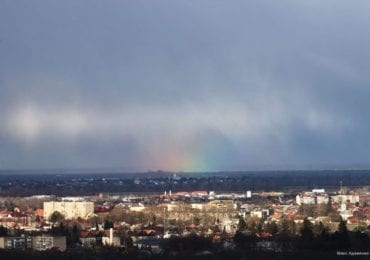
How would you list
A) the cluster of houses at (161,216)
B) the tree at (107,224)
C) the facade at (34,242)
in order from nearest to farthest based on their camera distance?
the facade at (34,242) < the cluster of houses at (161,216) < the tree at (107,224)

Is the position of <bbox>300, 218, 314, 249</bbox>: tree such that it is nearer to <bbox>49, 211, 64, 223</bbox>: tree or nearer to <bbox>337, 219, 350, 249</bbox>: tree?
<bbox>337, 219, 350, 249</bbox>: tree

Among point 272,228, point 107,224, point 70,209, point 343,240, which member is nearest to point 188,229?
point 107,224

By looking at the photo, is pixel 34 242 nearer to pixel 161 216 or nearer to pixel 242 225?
pixel 242 225

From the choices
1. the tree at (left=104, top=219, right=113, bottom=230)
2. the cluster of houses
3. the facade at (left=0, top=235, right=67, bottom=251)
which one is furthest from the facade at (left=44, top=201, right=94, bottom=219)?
the facade at (left=0, top=235, right=67, bottom=251)

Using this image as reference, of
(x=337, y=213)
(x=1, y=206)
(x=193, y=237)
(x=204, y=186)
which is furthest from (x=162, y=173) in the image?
(x=193, y=237)

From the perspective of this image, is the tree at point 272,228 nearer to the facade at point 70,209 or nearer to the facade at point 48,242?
the facade at point 48,242

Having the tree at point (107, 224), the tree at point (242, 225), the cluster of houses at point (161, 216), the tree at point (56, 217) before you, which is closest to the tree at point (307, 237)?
the cluster of houses at point (161, 216)
